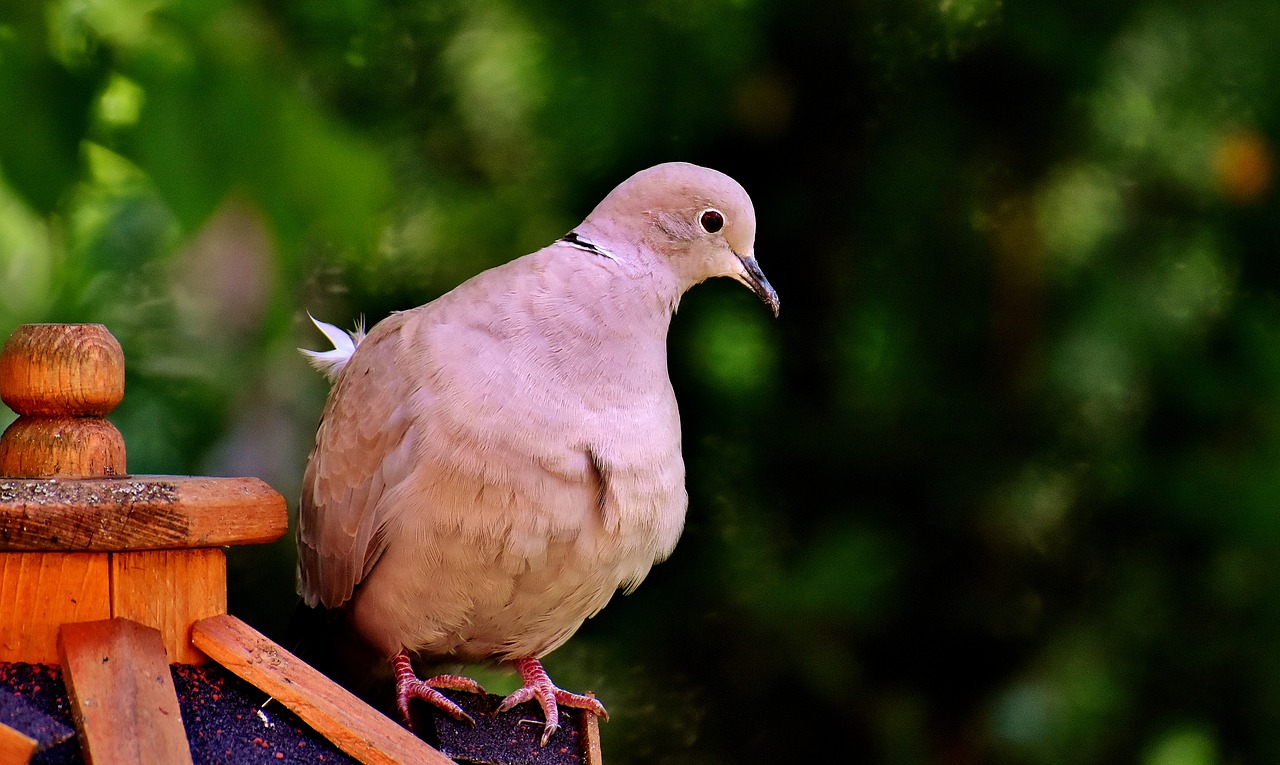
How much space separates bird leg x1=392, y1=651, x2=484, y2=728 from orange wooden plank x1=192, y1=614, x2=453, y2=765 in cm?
A: 26

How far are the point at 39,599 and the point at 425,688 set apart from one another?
0.44 m

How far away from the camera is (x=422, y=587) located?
1315 mm

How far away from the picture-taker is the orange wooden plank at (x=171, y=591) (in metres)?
0.89

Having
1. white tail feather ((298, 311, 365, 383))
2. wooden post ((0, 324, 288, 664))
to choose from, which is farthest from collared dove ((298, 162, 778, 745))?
wooden post ((0, 324, 288, 664))

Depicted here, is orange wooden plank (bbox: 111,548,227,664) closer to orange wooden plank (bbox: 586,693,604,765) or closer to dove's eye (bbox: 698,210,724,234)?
orange wooden plank (bbox: 586,693,604,765)

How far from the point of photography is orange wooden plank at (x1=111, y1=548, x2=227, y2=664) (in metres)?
0.89

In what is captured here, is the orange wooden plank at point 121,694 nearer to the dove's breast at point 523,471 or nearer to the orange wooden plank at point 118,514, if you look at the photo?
the orange wooden plank at point 118,514

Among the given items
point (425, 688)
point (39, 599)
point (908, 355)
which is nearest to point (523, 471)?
point (425, 688)

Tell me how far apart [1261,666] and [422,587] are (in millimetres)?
1571

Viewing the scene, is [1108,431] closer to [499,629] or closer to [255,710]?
[499,629]

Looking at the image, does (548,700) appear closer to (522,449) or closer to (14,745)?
(522,449)

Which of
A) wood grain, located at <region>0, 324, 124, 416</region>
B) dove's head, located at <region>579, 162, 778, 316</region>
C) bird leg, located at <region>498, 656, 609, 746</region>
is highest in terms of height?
dove's head, located at <region>579, 162, 778, 316</region>

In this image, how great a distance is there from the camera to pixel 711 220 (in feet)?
4.71

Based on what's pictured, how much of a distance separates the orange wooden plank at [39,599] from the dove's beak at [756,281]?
0.81 m
